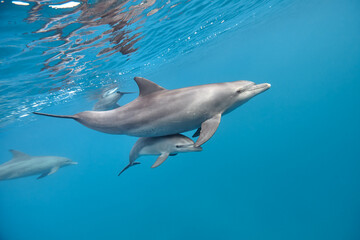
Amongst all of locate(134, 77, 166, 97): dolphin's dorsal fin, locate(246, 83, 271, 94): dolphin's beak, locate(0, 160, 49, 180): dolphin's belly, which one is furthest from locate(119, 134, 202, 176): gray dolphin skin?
locate(0, 160, 49, 180): dolphin's belly

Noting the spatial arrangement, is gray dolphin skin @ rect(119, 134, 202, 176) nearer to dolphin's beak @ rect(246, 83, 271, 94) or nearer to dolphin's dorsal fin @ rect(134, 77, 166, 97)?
dolphin's dorsal fin @ rect(134, 77, 166, 97)

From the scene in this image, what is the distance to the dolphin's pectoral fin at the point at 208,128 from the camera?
2.84 meters

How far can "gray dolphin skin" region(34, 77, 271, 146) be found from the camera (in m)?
3.27

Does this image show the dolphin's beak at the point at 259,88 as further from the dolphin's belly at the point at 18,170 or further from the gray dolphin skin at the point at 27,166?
the dolphin's belly at the point at 18,170

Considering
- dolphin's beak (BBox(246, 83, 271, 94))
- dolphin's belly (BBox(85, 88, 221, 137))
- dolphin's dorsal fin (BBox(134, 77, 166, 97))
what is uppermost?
dolphin's dorsal fin (BBox(134, 77, 166, 97))

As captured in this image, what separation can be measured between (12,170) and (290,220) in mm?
19070

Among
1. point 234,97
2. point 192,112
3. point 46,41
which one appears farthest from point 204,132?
point 46,41

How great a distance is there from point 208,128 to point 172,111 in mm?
691

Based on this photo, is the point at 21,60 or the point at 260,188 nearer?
the point at 21,60

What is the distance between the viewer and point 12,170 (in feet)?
36.9

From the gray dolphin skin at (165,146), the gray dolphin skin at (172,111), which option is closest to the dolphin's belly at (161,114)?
the gray dolphin skin at (172,111)

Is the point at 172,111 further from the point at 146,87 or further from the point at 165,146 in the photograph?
the point at 165,146

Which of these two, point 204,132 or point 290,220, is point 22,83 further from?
point 290,220

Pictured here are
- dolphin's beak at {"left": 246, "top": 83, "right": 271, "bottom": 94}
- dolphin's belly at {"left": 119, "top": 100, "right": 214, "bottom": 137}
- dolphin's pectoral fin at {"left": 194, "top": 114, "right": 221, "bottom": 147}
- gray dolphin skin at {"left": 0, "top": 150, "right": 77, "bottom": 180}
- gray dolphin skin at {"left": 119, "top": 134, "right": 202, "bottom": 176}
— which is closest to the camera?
dolphin's pectoral fin at {"left": 194, "top": 114, "right": 221, "bottom": 147}
